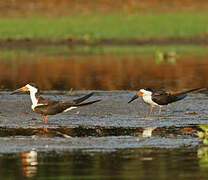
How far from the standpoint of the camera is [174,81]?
21672 millimetres

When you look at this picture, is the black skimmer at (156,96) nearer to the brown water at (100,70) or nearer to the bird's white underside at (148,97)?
the bird's white underside at (148,97)

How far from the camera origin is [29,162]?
10.6 m

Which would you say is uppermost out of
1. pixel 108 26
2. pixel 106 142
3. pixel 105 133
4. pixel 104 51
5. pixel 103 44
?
pixel 108 26

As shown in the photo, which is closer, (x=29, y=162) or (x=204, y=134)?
(x=29, y=162)

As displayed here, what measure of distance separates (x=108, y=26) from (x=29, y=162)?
29.7 m

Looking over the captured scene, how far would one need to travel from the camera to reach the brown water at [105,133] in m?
10.1

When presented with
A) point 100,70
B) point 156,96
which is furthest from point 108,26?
point 156,96

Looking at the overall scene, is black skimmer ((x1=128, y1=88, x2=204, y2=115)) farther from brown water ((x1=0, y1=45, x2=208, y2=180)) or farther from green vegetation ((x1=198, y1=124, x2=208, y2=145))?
green vegetation ((x1=198, y1=124, x2=208, y2=145))

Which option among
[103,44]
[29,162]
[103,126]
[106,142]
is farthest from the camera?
[103,44]

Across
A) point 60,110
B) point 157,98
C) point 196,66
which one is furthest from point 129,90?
point 196,66

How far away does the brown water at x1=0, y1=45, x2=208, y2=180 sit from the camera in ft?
33.2

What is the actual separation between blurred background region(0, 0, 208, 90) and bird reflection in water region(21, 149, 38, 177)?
29.3 feet

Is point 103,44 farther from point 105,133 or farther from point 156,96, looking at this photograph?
point 105,133

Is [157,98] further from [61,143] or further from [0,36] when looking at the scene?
[0,36]
